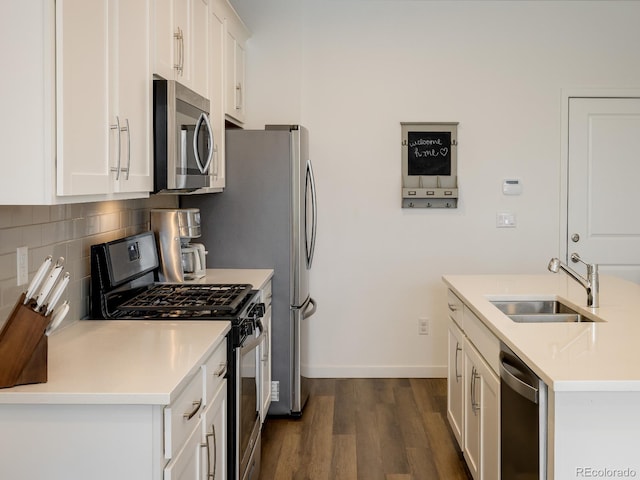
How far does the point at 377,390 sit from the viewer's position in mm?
4863

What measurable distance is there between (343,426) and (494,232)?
1832 mm

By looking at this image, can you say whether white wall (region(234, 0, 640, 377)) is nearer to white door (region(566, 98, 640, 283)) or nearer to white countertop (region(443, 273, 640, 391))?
white door (region(566, 98, 640, 283))

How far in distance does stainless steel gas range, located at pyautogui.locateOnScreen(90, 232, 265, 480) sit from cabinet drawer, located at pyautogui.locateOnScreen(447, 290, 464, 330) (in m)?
0.95

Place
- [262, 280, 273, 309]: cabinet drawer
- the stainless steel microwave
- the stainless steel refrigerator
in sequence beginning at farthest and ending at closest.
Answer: the stainless steel refrigerator → [262, 280, 273, 309]: cabinet drawer → the stainless steel microwave

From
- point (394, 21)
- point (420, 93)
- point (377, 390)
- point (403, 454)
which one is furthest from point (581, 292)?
point (394, 21)

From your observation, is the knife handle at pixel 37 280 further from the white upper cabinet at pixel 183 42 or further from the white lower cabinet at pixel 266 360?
the white lower cabinet at pixel 266 360

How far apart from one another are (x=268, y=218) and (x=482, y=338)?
1634 millimetres

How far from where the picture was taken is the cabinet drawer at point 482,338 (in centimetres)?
266

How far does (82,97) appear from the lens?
6.57ft

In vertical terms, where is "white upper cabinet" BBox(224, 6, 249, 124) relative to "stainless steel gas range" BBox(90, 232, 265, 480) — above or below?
above

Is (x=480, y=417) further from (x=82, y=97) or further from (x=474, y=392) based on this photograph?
(x=82, y=97)

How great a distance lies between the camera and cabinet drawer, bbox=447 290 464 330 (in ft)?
11.4

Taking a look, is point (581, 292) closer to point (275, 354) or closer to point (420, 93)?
point (275, 354)

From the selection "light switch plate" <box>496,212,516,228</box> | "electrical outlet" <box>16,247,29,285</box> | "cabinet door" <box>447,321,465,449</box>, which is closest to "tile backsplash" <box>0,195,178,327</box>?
"electrical outlet" <box>16,247,29,285</box>
